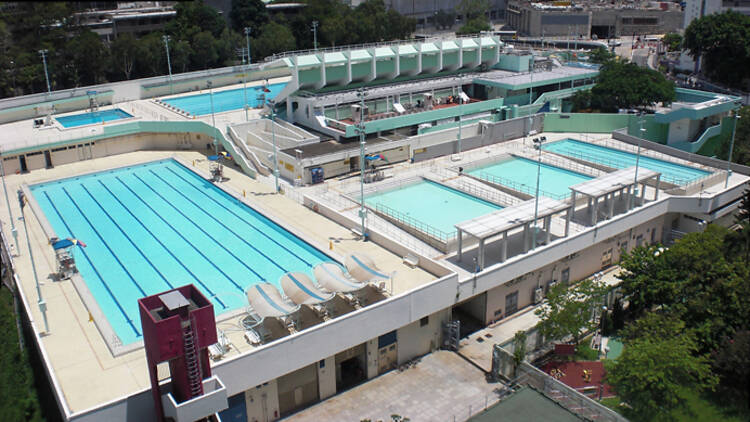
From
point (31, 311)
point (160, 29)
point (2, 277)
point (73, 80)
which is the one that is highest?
point (160, 29)

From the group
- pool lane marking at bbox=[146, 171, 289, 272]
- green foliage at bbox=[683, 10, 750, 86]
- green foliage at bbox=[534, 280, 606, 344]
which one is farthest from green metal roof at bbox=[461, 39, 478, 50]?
green foliage at bbox=[534, 280, 606, 344]

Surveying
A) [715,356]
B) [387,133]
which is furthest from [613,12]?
[715,356]

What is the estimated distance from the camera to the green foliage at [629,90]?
46625 mm

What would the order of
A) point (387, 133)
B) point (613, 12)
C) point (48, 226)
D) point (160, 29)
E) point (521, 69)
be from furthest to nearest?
point (613, 12), point (160, 29), point (521, 69), point (387, 133), point (48, 226)

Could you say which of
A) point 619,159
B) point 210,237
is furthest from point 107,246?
point 619,159

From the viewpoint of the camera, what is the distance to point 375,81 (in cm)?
4834

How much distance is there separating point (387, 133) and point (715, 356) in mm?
25799

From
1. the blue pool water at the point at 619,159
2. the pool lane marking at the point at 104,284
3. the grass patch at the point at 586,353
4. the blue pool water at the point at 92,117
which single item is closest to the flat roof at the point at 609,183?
the blue pool water at the point at 619,159

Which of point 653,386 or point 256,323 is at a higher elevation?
point 256,323

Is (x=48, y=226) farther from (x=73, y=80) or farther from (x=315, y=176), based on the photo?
(x=73, y=80)

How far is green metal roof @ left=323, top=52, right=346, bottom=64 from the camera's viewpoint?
44.9 m

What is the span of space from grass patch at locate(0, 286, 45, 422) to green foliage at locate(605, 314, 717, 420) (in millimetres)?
19754

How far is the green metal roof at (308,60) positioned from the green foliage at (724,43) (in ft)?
123

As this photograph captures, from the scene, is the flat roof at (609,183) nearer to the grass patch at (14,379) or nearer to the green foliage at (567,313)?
the green foliage at (567,313)
